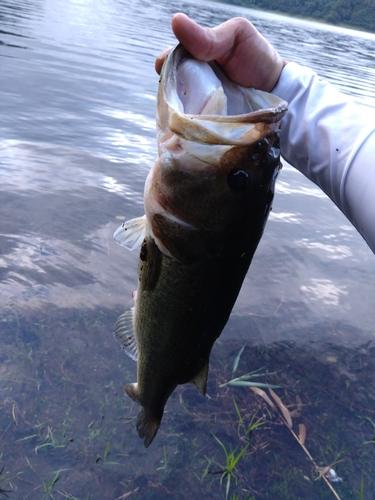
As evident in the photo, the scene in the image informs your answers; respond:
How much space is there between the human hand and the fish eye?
1.72ft

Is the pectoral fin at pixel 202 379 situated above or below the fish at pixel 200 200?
below

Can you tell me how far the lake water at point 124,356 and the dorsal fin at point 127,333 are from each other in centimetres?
90

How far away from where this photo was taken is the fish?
1.54m

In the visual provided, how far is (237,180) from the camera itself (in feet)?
5.17

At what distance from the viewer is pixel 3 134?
6766 millimetres

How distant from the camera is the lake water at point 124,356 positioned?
2.70 m

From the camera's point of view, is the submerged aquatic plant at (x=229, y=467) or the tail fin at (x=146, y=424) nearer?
the tail fin at (x=146, y=424)

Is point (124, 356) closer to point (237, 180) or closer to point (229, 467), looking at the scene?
point (229, 467)

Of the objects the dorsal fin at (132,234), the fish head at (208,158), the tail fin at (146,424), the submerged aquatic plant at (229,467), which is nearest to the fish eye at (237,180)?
the fish head at (208,158)

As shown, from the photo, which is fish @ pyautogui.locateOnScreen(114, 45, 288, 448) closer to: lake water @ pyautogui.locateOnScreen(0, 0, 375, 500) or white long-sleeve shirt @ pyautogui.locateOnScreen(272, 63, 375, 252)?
white long-sleeve shirt @ pyautogui.locateOnScreen(272, 63, 375, 252)

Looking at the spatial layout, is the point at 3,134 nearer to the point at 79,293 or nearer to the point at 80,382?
the point at 79,293

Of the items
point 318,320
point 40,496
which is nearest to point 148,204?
point 40,496

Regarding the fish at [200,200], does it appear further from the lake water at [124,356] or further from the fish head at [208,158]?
the lake water at [124,356]

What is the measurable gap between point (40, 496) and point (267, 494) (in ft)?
4.14
